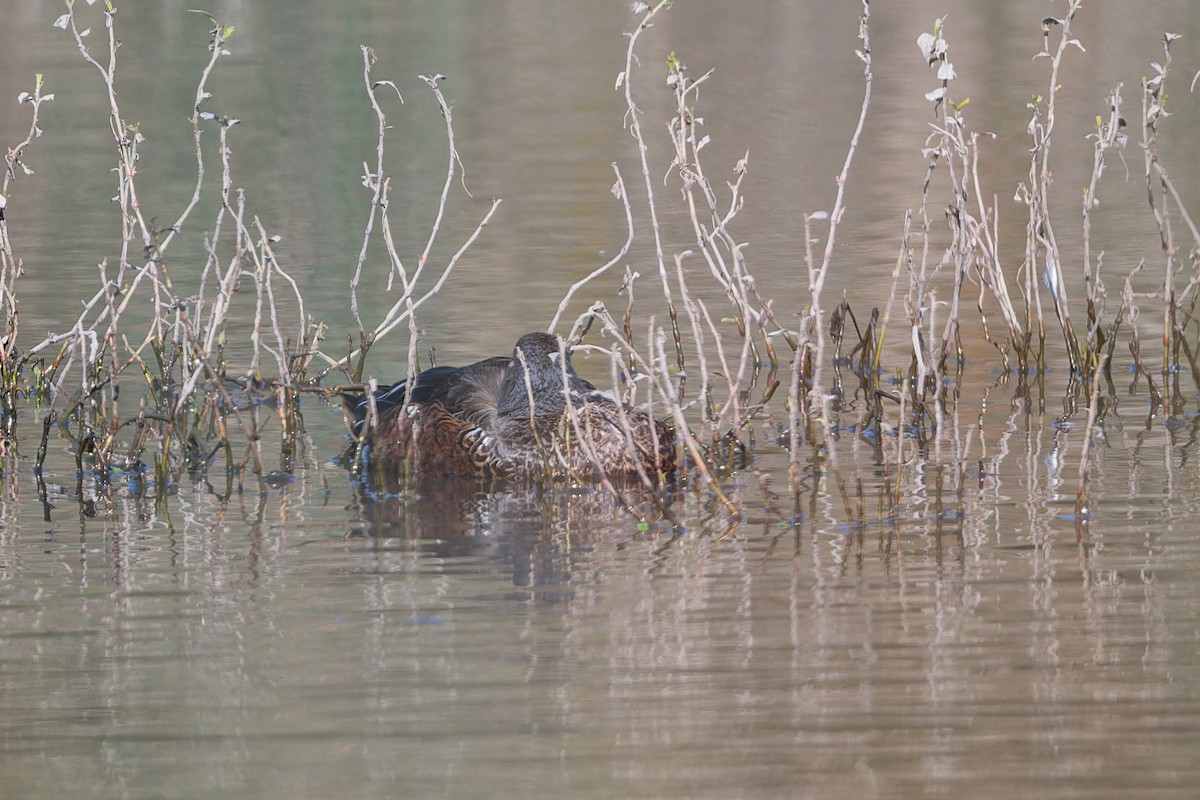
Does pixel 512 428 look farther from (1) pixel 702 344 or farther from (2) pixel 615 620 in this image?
(2) pixel 615 620

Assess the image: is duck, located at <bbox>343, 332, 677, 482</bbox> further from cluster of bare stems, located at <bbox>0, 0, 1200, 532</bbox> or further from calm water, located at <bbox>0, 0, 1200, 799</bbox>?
calm water, located at <bbox>0, 0, 1200, 799</bbox>

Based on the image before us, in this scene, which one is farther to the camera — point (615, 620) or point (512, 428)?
point (512, 428)

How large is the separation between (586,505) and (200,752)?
3620 mm

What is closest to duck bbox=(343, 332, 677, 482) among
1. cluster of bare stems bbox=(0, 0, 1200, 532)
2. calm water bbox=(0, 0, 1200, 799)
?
cluster of bare stems bbox=(0, 0, 1200, 532)

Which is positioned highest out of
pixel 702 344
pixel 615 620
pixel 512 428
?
pixel 702 344

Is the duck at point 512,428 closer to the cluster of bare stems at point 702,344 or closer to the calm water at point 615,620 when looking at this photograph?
the cluster of bare stems at point 702,344

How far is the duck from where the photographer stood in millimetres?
9422

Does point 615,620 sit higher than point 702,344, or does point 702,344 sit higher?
point 702,344

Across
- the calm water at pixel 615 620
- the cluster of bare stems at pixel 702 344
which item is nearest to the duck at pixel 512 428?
the cluster of bare stems at pixel 702 344

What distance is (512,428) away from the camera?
970 cm

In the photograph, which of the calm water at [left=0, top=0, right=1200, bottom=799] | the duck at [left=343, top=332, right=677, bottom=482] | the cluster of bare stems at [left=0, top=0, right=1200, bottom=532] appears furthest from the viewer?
the duck at [left=343, top=332, right=677, bottom=482]

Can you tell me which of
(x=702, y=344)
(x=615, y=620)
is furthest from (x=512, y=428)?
(x=615, y=620)

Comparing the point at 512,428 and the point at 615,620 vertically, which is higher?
the point at 512,428

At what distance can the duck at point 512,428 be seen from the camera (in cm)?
942
